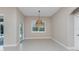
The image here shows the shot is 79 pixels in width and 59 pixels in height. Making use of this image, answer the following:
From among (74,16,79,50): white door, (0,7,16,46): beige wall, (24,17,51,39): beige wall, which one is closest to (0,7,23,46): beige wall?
(0,7,16,46): beige wall

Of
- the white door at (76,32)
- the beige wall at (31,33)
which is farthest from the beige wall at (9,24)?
the beige wall at (31,33)

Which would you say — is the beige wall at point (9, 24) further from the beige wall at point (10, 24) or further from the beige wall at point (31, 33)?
the beige wall at point (31, 33)

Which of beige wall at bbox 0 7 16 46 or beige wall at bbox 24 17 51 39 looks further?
beige wall at bbox 24 17 51 39

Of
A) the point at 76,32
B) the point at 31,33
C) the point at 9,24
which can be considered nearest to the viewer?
the point at 76,32

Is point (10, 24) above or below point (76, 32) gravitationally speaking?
above

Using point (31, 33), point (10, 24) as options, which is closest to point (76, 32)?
point (10, 24)

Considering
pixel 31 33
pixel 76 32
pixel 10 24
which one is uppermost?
pixel 10 24

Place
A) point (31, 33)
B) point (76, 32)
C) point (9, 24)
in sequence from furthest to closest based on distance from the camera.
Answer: point (31, 33) → point (9, 24) → point (76, 32)

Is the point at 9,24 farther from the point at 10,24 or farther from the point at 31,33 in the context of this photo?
the point at 31,33

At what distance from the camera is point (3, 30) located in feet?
27.3

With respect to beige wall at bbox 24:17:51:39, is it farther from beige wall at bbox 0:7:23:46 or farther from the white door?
the white door

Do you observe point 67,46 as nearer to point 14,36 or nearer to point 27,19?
point 14,36
